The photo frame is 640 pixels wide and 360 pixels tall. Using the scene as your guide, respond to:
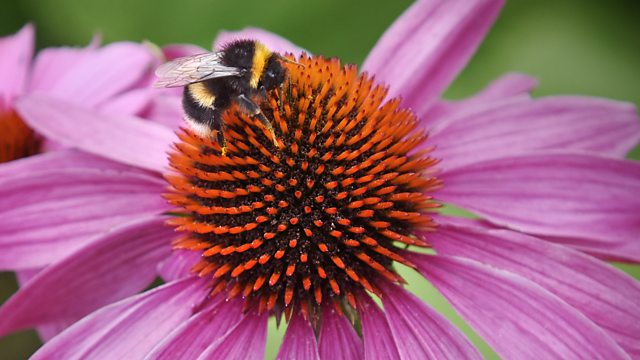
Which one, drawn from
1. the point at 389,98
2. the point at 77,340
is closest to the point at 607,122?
the point at 389,98

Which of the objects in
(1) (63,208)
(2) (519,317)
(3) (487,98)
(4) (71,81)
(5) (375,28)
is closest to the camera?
A: (2) (519,317)

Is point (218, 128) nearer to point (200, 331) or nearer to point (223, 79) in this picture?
point (223, 79)

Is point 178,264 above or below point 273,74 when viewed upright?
below

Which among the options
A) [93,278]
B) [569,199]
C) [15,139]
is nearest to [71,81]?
[15,139]

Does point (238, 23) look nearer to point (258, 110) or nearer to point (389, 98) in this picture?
point (389, 98)

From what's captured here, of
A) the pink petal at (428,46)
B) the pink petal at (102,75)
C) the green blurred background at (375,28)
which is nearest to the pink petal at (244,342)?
the pink petal at (428,46)

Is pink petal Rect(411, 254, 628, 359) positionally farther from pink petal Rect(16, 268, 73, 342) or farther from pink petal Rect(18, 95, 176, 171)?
pink petal Rect(16, 268, 73, 342)
